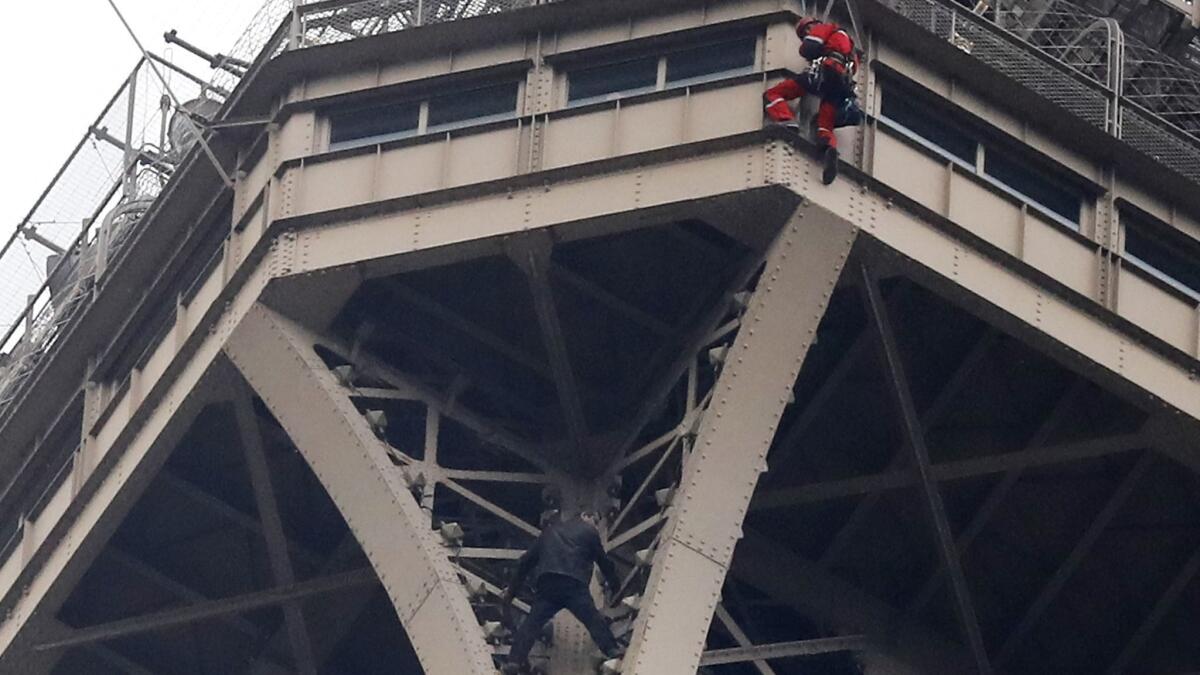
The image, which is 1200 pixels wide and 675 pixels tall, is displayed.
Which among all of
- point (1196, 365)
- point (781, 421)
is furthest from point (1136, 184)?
point (781, 421)

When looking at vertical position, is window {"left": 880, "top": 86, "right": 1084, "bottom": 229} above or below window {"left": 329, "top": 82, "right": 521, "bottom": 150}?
above

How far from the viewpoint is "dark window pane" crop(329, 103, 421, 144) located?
42.2 m

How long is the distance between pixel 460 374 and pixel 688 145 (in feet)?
15.1

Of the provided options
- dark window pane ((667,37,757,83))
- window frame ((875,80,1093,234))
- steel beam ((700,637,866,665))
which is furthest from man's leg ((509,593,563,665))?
window frame ((875,80,1093,234))

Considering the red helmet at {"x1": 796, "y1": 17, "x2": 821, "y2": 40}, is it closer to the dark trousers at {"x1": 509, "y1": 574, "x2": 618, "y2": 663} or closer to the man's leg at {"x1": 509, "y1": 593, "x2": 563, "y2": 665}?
the dark trousers at {"x1": 509, "y1": 574, "x2": 618, "y2": 663}

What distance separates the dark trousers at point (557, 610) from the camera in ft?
128

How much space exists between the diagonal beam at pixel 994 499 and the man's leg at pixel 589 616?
5.94 metres

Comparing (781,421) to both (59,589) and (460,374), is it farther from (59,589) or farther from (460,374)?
(59,589)

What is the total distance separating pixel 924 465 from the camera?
4203 cm

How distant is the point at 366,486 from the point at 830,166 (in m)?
6.34

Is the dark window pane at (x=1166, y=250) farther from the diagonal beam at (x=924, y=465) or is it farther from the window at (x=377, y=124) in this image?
the window at (x=377, y=124)

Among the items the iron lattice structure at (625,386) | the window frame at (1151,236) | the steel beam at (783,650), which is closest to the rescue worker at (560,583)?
the iron lattice structure at (625,386)

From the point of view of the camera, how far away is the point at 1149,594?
148 feet

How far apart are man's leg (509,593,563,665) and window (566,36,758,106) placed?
6043 mm
